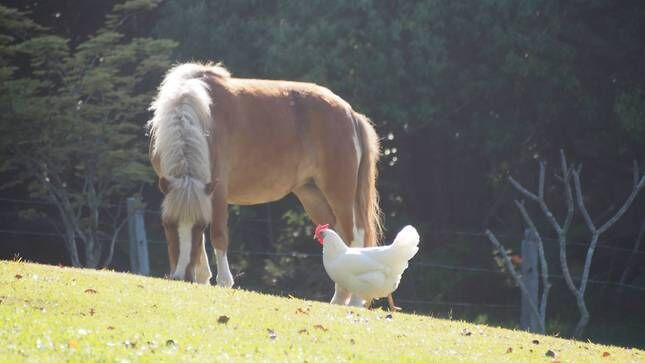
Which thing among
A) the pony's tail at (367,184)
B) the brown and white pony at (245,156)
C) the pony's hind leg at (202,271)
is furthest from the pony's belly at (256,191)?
the pony's hind leg at (202,271)

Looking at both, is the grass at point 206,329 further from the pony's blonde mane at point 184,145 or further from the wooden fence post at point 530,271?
the wooden fence post at point 530,271

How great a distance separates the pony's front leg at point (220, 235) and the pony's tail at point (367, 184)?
1.80 m

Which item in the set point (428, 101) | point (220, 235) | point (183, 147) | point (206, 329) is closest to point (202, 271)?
point (220, 235)

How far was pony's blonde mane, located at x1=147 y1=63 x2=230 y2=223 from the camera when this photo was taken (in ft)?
31.0

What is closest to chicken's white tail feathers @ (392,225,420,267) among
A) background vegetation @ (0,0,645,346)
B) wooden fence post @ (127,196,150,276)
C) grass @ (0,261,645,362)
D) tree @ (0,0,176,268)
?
grass @ (0,261,645,362)

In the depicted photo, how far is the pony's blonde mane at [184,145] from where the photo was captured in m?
9.45

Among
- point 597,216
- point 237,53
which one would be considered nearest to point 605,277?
point 597,216

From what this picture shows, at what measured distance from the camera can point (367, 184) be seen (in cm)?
1181

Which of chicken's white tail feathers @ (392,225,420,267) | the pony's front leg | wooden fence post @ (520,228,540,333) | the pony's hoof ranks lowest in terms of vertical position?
wooden fence post @ (520,228,540,333)

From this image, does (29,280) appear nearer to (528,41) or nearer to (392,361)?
(392,361)

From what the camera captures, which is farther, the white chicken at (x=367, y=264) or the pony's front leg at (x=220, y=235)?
the pony's front leg at (x=220, y=235)

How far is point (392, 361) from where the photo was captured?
22.5 feet

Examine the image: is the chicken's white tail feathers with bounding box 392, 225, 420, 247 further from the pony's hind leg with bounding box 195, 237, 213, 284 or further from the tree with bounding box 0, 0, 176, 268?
the tree with bounding box 0, 0, 176, 268

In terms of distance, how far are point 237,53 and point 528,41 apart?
186 inches
